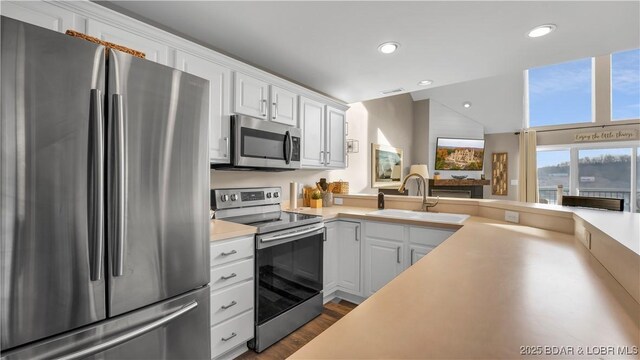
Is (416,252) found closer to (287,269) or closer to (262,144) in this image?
(287,269)

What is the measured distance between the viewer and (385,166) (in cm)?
497

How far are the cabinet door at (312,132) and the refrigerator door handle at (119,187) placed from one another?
1.77 metres

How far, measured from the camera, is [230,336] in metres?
1.73

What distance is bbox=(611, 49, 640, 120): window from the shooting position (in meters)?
5.25

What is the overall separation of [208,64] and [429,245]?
218cm

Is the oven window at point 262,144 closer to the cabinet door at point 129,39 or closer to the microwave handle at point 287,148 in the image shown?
the microwave handle at point 287,148

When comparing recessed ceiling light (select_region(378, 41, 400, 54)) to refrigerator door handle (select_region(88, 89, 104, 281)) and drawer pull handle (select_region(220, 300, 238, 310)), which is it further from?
drawer pull handle (select_region(220, 300, 238, 310))

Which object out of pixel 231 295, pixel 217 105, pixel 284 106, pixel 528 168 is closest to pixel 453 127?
pixel 528 168

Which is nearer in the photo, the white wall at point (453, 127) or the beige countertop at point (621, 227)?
the beige countertop at point (621, 227)

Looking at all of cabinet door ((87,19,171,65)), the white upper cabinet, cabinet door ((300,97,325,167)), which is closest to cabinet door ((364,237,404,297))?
cabinet door ((300,97,325,167))

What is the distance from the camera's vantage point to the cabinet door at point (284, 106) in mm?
2432

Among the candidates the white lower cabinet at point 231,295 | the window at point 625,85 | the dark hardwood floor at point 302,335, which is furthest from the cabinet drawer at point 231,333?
the window at point 625,85

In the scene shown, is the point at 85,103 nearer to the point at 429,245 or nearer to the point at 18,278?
the point at 18,278

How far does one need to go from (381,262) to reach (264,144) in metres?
1.47
